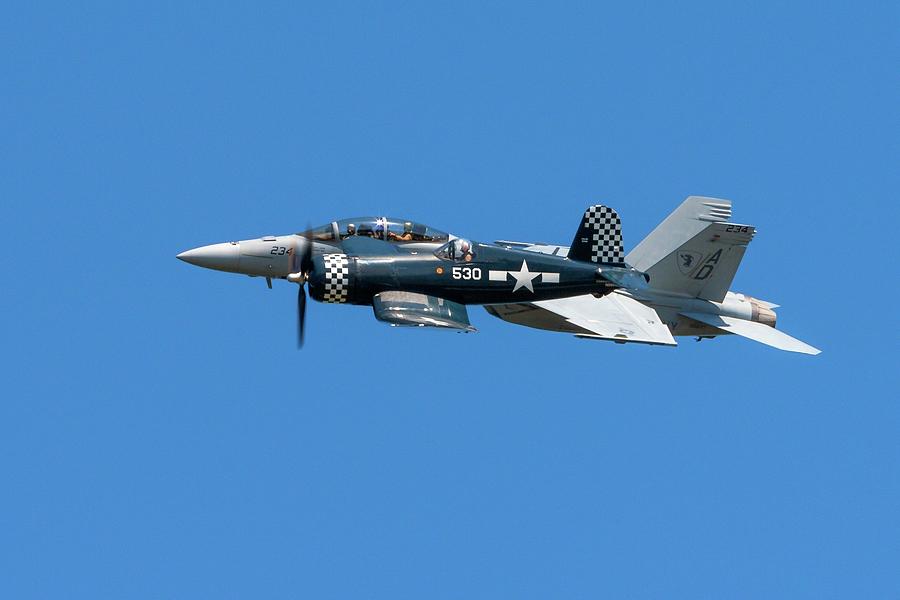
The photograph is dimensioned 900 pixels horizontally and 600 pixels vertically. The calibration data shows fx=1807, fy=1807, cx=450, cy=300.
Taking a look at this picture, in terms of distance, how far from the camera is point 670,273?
42.5 metres

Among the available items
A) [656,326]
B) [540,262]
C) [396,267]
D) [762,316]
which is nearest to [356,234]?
[396,267]

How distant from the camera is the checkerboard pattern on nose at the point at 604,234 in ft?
136

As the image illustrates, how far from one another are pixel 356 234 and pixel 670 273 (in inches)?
313

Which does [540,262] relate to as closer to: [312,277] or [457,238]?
[457,238]

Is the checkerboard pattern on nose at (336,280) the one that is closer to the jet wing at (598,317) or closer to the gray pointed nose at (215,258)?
the gray pointed nose at (215,258)

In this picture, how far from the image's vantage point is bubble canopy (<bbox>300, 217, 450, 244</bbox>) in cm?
3903

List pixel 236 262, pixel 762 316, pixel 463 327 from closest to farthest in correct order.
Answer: pixel 463 327 < pixel 236 262 < pixel 762 316

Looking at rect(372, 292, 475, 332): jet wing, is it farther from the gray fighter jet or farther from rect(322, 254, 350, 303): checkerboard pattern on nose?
the gray fighter jet

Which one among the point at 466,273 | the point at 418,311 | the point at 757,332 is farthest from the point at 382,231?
the point at 757,332

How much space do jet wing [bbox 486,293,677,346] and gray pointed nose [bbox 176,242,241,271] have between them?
593cm

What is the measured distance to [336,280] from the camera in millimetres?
37438

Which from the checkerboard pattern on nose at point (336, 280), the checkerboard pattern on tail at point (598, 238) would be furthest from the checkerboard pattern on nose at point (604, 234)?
the checkerboard pattern on nose at point (336, 280)

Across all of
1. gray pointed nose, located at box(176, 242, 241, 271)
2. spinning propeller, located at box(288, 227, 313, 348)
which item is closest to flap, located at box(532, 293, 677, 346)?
spinning propeller, located at box(288, 227, 313, 348)

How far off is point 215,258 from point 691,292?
11.2m
